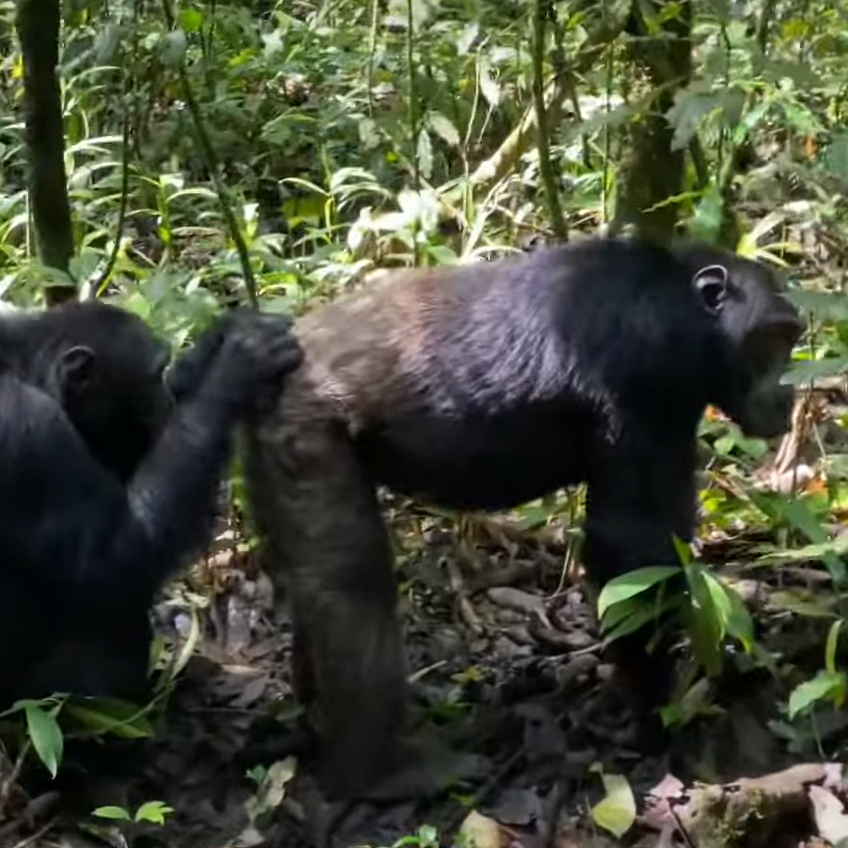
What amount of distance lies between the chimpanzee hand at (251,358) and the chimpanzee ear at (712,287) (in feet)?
4.20

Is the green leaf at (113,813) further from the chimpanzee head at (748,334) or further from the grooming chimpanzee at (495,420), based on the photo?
the chimpanzee head at (748,334)

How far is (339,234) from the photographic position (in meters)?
8.33

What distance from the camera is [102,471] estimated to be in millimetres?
4977

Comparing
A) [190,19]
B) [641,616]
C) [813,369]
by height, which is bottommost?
[641,616]

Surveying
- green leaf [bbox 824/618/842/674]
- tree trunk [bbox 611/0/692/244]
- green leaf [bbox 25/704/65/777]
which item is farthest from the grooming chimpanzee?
tree trunk [bbox 611/0/692/244]

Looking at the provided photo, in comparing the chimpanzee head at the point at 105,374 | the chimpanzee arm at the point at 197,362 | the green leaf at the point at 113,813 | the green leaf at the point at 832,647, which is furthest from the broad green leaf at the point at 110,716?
the green leaf at the point at 832,647

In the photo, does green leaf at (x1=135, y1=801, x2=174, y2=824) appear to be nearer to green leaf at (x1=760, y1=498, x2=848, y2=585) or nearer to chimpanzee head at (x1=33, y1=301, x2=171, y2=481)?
chimpanzee head at (x1=33, y1=301, x2=171, y2=481)

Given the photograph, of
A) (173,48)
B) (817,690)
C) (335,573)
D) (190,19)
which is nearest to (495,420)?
(335,573)

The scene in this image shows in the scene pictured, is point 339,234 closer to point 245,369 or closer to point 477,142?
point 477,142

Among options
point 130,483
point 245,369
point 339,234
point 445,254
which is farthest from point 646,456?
point 339,234

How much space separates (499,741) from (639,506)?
934 mm

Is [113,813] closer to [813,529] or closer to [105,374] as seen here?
[105,374]

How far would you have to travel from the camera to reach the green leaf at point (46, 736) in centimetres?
466

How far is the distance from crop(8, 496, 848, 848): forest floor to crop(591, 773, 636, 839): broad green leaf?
32 mm
